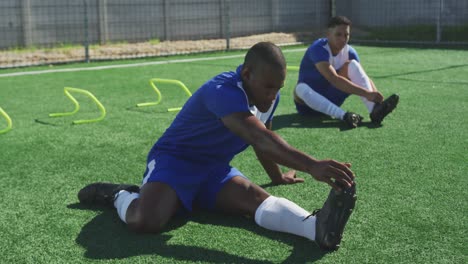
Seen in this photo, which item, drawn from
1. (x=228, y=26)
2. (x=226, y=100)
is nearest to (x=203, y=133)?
(x=226, y=100)

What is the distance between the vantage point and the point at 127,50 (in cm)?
1625

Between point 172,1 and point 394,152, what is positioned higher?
point 172,1

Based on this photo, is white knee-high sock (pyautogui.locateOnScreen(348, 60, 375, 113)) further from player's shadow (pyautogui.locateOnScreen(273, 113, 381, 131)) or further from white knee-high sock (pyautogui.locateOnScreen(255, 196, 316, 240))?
white knee-high sock (pyautogui.locateOnScreen(255, 196, 316, 240))

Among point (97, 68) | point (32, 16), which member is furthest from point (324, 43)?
point (32, 16)

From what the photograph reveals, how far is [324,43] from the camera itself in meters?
7.20

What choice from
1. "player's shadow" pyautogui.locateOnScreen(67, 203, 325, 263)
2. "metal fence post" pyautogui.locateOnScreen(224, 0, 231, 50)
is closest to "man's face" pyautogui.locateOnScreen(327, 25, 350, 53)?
"player's shadow" pyautogui.locateOnScreen(67, 203, 325, 263)

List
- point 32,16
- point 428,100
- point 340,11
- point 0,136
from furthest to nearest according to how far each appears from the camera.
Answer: point 340,11
point 32,16
point 428,100
point 0,136

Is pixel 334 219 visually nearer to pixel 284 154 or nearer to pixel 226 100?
pixel 284 154

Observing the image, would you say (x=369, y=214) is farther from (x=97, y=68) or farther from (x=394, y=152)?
(x=97, y=68)

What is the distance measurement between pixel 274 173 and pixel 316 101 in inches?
111

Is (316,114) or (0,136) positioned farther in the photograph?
(316,114)

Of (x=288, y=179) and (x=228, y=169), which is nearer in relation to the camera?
(x=228, y=169)

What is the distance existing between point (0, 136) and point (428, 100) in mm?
5165

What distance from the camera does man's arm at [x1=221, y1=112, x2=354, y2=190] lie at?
10.3 feet
